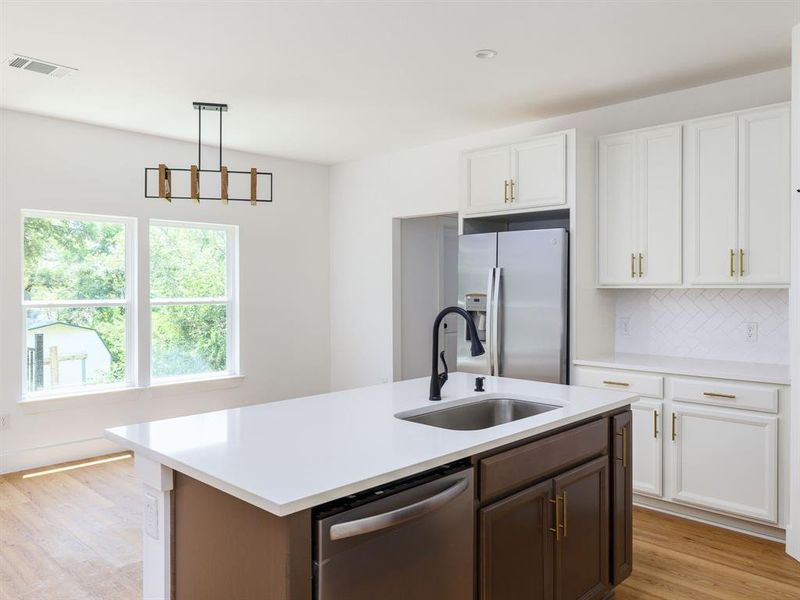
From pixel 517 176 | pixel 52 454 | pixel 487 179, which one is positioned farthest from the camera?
pixel 52 454

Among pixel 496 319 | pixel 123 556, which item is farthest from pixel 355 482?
pixel 496 319

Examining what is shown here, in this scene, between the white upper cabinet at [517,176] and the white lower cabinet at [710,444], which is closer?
the white lower cabinet at [710,444]

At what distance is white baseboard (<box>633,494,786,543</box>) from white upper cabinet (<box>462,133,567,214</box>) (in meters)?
2.01

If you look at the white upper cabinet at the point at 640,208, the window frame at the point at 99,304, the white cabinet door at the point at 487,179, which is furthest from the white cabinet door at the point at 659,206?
the window frame at the point at 99,304

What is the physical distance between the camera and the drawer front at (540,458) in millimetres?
1896

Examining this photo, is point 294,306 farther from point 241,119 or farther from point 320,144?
point 241,119

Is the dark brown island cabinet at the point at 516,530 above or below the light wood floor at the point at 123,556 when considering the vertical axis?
above

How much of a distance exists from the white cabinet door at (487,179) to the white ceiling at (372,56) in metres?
0.34

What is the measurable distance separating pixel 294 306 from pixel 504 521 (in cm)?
459

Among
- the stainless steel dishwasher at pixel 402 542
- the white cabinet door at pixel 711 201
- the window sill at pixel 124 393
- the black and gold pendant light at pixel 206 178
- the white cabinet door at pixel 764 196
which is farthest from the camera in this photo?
the window sill at pixel 124 393

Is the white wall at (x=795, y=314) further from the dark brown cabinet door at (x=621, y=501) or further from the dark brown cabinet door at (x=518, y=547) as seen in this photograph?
the dark brown cabinet door at (x=518, y=547)

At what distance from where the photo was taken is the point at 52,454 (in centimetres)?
464

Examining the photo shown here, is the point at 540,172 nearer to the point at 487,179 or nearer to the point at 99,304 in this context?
the point at 487,179

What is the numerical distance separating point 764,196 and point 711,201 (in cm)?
28
